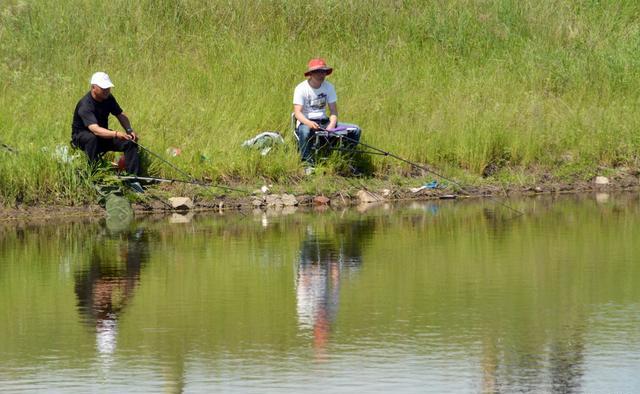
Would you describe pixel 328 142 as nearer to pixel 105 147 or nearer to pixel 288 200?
pixel 288 200

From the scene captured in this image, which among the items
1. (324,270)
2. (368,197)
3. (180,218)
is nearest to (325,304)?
(324,270)

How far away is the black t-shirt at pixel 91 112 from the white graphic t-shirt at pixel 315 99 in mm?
2316

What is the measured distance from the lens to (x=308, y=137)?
17.1 metres

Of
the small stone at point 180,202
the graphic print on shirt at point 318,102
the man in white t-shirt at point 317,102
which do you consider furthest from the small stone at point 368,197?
the small stone at point 180,202

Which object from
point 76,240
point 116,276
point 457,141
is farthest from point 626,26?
point 116,276

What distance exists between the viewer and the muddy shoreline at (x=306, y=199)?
15586 mm

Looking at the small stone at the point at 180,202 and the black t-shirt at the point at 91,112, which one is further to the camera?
the small stone at the point at 180,202

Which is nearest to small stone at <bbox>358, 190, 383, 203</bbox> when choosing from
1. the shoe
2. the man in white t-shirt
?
the man in white t-shirt

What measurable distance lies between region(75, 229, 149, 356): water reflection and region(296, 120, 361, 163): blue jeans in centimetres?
332

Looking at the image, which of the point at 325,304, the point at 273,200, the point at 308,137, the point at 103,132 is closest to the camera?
the point at 325,304

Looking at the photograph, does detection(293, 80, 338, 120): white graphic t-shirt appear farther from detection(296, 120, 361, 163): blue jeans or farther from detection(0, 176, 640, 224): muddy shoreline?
detection(0, 176, 640, 224): muddy shoreline

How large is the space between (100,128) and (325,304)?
6.43 m

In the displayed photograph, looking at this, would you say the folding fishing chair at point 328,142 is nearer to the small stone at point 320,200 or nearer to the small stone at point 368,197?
the small stone at point 368,197

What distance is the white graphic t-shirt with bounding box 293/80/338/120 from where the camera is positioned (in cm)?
1733
